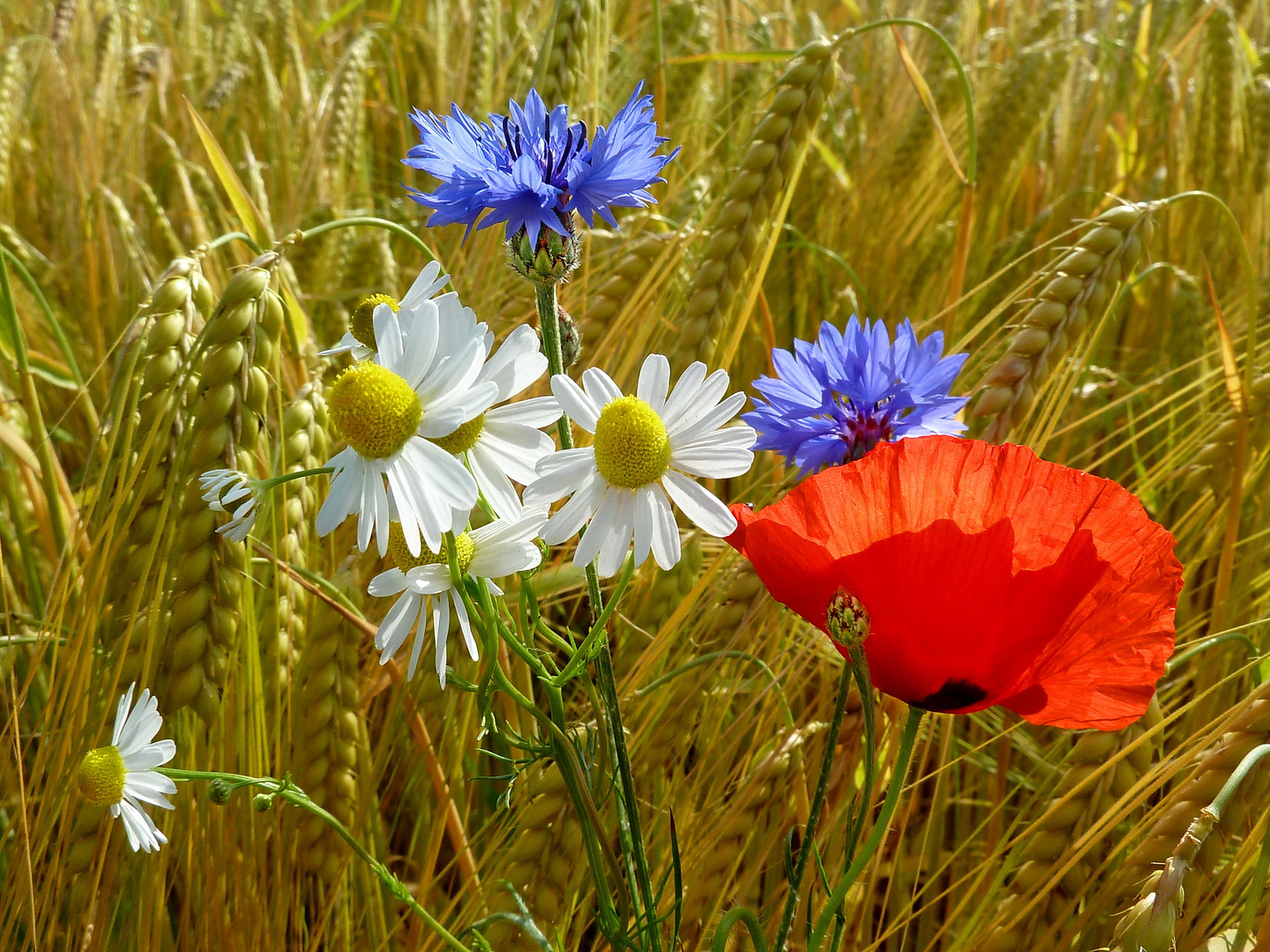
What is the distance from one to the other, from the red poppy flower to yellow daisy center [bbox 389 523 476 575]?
0.11 metres

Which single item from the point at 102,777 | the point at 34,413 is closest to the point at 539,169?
the point at 102,777

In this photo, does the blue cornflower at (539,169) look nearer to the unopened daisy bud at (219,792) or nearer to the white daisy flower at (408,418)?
the white daisy flower at (408,418)

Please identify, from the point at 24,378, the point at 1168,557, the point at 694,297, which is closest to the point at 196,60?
the point at 24,378

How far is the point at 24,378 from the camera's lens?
77cm

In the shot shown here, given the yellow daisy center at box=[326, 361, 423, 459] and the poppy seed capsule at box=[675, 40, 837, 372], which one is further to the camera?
the poppy seed capsule at box=[675, 40, 837, 372]

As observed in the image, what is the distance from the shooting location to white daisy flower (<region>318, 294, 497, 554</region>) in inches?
11.9

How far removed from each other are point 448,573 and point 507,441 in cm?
5

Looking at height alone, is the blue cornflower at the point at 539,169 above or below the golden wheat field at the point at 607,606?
above

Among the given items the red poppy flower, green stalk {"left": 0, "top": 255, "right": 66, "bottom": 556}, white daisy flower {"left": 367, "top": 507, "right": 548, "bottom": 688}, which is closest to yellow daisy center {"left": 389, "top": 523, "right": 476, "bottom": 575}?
white daisy flower {"left": 367, "top": 507, "right": 548, "bottom": 688}

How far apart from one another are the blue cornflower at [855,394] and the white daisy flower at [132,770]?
0.35 metres

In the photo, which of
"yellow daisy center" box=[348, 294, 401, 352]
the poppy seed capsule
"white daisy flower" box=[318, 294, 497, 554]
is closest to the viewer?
"white daisy flower" box=[318, 294, 497, 554]

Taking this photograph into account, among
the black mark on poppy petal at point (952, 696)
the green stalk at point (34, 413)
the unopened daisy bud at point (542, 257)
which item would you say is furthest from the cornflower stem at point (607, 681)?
the green stalk at point (34, 413)

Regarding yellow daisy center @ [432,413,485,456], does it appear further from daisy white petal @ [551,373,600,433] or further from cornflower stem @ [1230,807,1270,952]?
cornflower stem @ [1230,807,1270,952]

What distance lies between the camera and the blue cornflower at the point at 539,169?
397 mm
